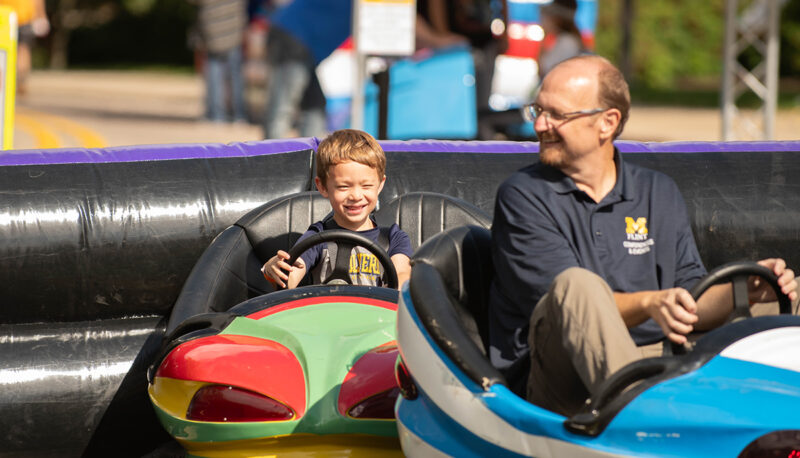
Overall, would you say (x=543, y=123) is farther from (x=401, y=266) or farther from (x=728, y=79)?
(x=728, y=79)

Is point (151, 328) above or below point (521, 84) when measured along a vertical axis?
below

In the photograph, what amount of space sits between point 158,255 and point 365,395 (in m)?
1.63

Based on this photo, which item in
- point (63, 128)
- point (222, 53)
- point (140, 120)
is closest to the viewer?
point (63, 128)

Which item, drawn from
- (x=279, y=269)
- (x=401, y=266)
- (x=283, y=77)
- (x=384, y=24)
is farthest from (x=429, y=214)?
(x=283, y=77)

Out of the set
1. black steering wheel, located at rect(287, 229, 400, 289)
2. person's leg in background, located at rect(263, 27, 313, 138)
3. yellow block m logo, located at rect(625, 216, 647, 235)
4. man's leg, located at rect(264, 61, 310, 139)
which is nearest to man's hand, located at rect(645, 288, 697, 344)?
yellow block m logo, located at rect(625, 216, 647, 235)

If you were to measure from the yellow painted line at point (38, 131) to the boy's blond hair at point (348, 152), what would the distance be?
21.8ft

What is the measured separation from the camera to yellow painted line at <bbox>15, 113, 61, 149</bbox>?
10645mm

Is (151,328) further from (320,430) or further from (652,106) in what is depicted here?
(652,106)

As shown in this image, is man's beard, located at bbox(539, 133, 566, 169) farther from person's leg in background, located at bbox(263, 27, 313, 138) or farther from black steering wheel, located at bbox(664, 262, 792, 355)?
person's leg in background, located at bbox(263, 27, 313, 138)

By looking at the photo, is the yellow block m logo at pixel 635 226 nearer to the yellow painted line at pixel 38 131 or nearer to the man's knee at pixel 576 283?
the man's knee at pixel 576 283

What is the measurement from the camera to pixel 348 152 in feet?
11.9

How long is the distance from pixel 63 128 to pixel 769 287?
11.3 m

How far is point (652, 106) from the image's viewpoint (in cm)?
2058

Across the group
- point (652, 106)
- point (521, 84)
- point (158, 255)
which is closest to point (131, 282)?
point (158, 255)
